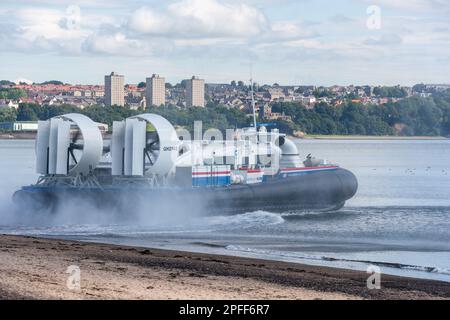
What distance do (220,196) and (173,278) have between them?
1338 centimetres

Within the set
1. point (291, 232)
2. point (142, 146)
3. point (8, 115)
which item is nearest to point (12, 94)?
point (8, 115)

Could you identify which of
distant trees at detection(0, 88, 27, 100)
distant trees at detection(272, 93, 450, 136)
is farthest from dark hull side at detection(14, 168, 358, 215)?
distant trees at detection(0, 88, 27, 100)

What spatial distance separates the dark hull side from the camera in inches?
1009

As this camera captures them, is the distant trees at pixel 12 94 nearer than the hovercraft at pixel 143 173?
No

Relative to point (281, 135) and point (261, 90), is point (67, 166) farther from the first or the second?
point (261, 90)

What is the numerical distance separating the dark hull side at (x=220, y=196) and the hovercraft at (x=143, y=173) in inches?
1.0

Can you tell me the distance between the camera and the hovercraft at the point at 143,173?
84.6 ft

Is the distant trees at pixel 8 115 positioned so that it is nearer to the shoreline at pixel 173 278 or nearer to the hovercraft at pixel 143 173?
the hovercraft at pixel 143 173

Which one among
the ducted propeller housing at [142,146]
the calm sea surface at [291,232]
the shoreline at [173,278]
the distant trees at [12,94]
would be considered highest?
the distant trees at [12,94]

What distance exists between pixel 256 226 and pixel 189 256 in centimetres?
771

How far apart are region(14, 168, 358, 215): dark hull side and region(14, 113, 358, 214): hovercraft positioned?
26 mm

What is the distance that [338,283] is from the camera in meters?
14.6

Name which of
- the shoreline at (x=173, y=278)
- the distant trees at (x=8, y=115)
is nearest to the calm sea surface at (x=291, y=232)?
the shoreline at (x=173, y=278)

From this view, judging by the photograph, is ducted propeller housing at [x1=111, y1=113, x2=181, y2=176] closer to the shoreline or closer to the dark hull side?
the dark hull side
